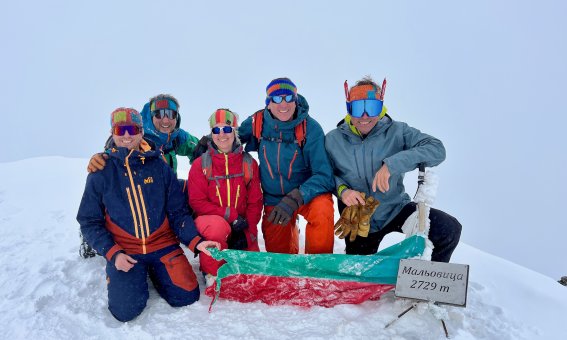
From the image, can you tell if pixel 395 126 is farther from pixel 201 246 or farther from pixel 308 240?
pixel 201 246

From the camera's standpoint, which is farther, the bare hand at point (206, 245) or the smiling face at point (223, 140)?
the smiling face at point (223, 140)

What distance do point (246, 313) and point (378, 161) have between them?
1.90 metres

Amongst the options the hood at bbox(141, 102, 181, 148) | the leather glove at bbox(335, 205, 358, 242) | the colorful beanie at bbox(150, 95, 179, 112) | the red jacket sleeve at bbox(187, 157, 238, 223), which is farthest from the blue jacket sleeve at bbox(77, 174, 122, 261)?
the leather glove at bbox(335, 205, 358, 242)

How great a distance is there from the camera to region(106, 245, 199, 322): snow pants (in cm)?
304

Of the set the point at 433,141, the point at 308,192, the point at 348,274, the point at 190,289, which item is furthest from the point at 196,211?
the point at 433,141

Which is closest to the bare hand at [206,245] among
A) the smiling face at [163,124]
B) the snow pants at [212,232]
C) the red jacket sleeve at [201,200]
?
the snow pants at [212,232]

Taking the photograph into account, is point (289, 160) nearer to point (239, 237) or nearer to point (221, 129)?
point (221, 129)

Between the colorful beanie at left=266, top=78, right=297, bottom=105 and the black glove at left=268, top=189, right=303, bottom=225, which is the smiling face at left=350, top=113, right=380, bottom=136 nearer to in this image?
the colorful beanie at left=266, top=78, right=297, bottom=105

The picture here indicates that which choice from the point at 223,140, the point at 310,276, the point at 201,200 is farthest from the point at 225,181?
the point at 310,276

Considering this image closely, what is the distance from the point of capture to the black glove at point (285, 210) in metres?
3.54

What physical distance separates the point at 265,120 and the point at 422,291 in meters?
2.32

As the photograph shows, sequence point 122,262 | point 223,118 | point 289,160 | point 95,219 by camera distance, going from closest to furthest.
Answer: point 122,262 → point 95,219 → point 223,118 → point 289,160

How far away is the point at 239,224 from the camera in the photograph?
3717 mm

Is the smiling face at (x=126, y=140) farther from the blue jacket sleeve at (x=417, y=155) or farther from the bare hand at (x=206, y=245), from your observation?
the blue jacket sleeve at (x=417, y=155)
